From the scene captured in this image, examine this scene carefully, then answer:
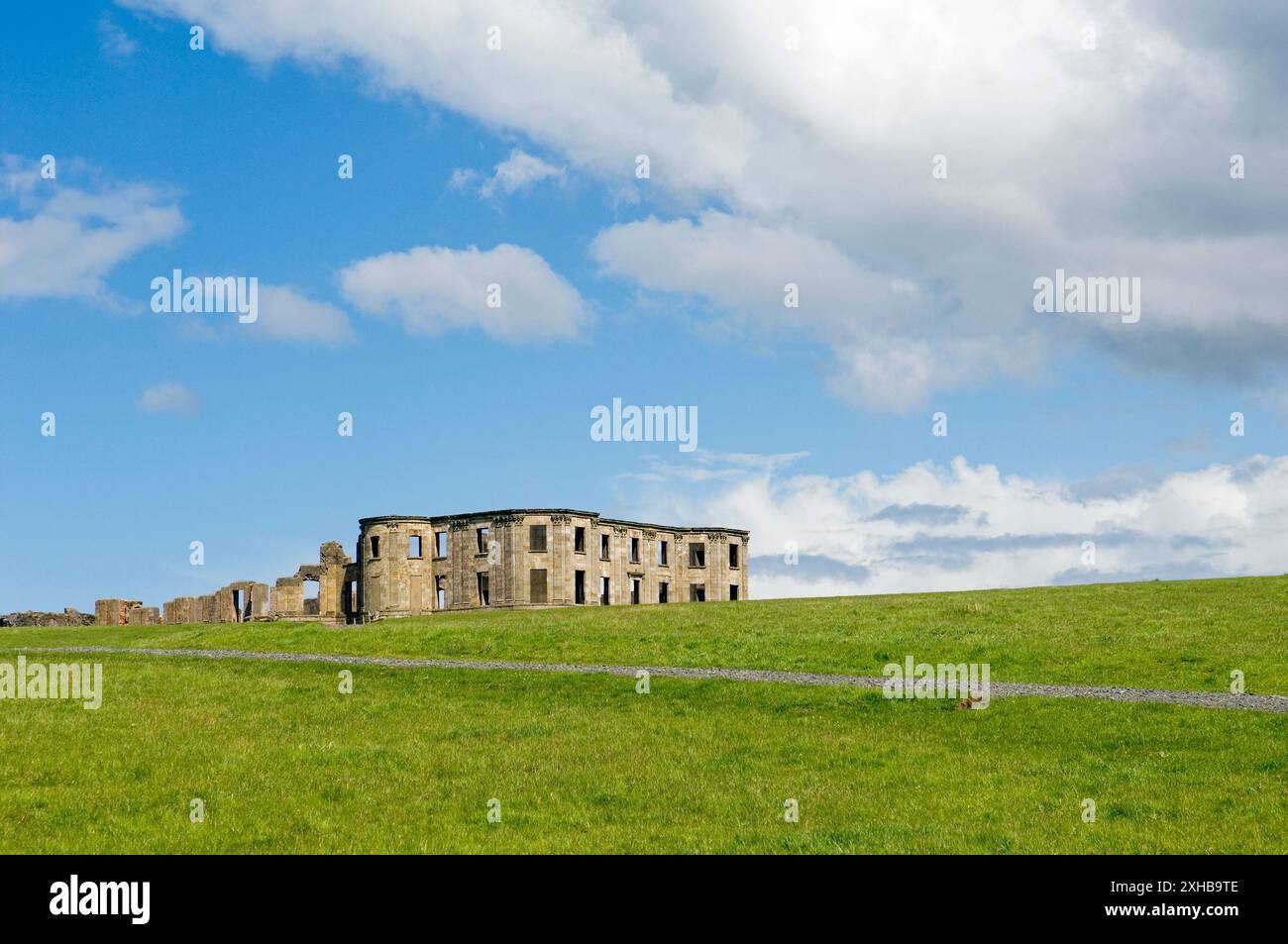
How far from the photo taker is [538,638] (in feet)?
161

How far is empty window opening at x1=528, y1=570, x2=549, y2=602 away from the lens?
315 ft

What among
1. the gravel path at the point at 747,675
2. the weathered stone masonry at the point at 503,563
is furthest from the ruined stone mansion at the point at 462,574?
the gravel path at the point at 747,675

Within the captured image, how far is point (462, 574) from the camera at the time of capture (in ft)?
328

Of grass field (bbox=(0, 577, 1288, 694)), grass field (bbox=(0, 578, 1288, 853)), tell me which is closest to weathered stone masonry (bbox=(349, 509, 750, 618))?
grass field (bbox=(0, 577, 1288, 694))

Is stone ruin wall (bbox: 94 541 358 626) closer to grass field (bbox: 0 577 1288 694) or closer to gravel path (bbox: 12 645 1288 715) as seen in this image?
grass field (bbox: 0 577 1288 694)

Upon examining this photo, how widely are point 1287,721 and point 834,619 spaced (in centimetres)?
2709

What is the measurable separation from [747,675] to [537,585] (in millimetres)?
59904

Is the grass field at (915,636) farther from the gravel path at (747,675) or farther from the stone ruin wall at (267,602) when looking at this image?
the stone ruin wall at (267,602)

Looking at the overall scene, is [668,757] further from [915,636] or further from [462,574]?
[462,574]

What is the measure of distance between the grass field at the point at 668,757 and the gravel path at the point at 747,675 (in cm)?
125

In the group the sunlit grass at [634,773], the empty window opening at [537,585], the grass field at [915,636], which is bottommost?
the sunlit grass at [634,773]

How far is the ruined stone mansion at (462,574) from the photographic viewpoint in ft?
318

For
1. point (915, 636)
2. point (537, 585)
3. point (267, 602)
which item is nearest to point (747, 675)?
point (915, 636)

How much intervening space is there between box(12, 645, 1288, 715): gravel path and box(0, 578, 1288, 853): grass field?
4.10 feet
